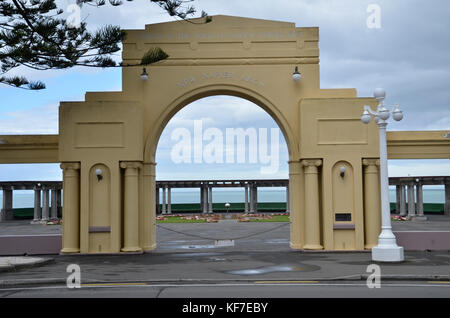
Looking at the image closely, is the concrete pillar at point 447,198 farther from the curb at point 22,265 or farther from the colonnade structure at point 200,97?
the curb at point 22,265

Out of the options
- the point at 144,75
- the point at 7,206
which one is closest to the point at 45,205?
the point at 7,206

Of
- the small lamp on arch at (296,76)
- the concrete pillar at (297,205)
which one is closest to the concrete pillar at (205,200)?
the concrete pillar at (297,205)

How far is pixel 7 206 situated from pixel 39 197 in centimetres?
826

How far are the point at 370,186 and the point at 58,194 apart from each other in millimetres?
44473

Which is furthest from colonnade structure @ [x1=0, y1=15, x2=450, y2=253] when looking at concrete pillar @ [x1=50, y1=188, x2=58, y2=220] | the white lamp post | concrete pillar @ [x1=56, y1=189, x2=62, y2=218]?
concrete pillar @ [x1=56, y1=189, x2=62, y2=218]

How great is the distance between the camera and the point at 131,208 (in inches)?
680

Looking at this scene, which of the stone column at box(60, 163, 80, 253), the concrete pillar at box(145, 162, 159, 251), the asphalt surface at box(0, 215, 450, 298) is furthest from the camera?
the concrete pillar at box(145, 162, 159, 251)

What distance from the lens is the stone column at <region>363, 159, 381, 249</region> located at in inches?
679

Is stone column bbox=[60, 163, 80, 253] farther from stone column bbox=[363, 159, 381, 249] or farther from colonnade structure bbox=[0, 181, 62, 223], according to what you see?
colonnade structure bbox=[0, 181, 62, 223]

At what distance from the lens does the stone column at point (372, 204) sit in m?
17.2

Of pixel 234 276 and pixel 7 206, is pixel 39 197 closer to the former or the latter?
pixel 7 206

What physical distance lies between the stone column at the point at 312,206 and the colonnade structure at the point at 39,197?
34.2 metres

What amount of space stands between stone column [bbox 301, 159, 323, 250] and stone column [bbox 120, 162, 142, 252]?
5633 mm
